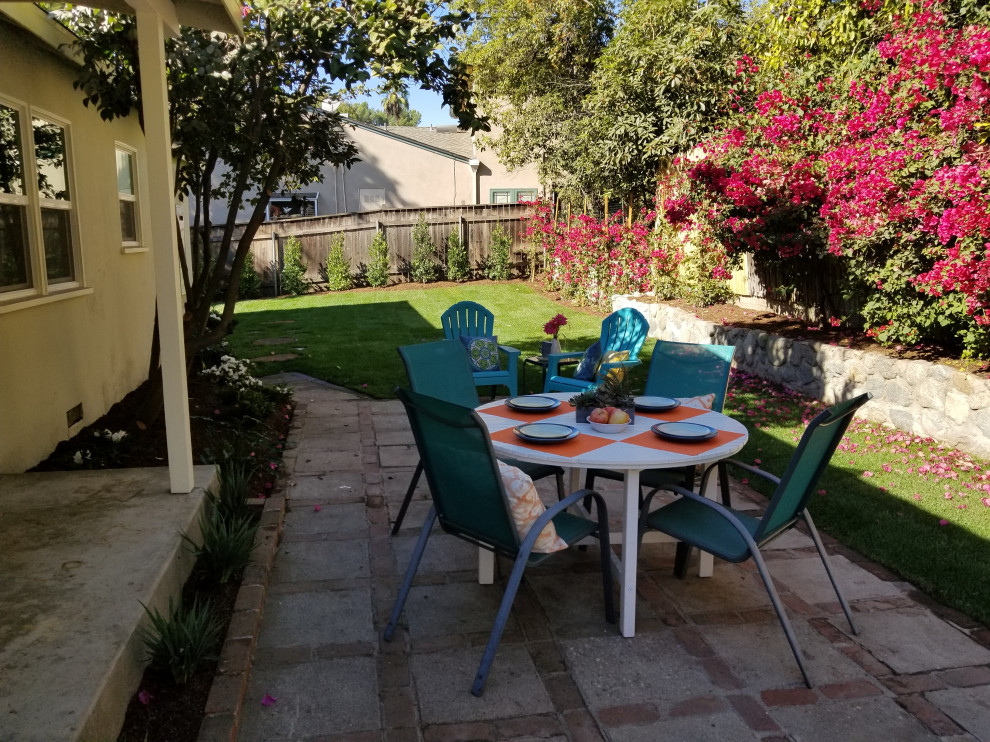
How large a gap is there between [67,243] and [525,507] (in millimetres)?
3888

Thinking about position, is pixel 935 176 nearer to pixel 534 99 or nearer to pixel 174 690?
pixel 174 690

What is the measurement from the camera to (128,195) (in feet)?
21.2

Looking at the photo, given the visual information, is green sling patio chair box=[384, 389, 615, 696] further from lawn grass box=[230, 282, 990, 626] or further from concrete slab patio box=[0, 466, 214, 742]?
lawn grass box=[230, 282, 990, 626]

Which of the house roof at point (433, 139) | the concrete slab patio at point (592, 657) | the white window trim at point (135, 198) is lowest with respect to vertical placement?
the concrete slab patio at point (592, 657)

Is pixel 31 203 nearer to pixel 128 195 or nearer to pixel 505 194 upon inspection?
pixel 128 195

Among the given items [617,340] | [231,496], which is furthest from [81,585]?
[617,340]

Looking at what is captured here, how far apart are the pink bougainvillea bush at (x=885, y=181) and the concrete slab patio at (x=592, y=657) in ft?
8.57

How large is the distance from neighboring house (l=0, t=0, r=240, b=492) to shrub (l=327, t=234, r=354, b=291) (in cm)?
910

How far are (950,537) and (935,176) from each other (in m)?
2.54

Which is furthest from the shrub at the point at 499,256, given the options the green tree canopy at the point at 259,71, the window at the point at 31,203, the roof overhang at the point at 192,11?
the roof overhang at the point at 192,11

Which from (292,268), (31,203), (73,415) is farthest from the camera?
(292,268)

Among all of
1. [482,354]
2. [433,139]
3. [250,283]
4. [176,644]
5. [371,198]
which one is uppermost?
[433,139]

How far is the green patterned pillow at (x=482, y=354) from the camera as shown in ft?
19.5

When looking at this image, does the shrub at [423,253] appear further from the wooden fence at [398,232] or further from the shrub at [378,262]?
the shrub at [378,262]
